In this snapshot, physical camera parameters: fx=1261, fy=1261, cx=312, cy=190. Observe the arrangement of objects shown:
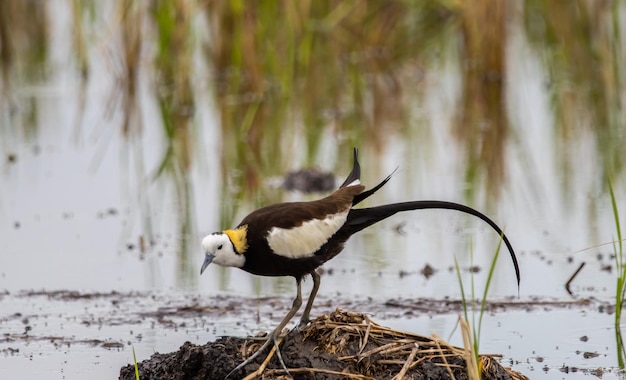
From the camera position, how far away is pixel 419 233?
30.4 ft

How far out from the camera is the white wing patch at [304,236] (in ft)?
18.3

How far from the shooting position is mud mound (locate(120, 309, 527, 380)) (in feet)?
18.2

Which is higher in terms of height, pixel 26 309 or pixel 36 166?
pixel 36 166

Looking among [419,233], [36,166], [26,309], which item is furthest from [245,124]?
[26,309]

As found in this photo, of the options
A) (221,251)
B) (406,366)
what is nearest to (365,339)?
(406,366)

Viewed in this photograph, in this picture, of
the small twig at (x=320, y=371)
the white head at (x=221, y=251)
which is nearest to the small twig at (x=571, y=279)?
the small twig at (x=320, y=371)

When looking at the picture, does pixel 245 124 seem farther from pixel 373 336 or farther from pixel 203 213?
pixel 373 336

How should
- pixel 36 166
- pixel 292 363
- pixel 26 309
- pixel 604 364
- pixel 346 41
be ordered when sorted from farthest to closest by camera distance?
1. pixel 346 41
2. pixel 36 166
3. pixel 26 309
4. pixel 604 364
5. pixel 292 363

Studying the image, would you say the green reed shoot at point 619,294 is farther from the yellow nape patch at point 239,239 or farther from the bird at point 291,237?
the yellow nape patch at point 239,239

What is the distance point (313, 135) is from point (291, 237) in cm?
715

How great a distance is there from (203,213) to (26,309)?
2582 millimetres

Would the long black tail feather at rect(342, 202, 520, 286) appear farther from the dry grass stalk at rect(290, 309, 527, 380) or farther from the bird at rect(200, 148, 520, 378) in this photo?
the dry grass stalk at rect(290, 309, 527, 380)

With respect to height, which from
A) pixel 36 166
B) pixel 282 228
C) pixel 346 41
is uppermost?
pixel 346 41

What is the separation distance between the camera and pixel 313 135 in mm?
12695
